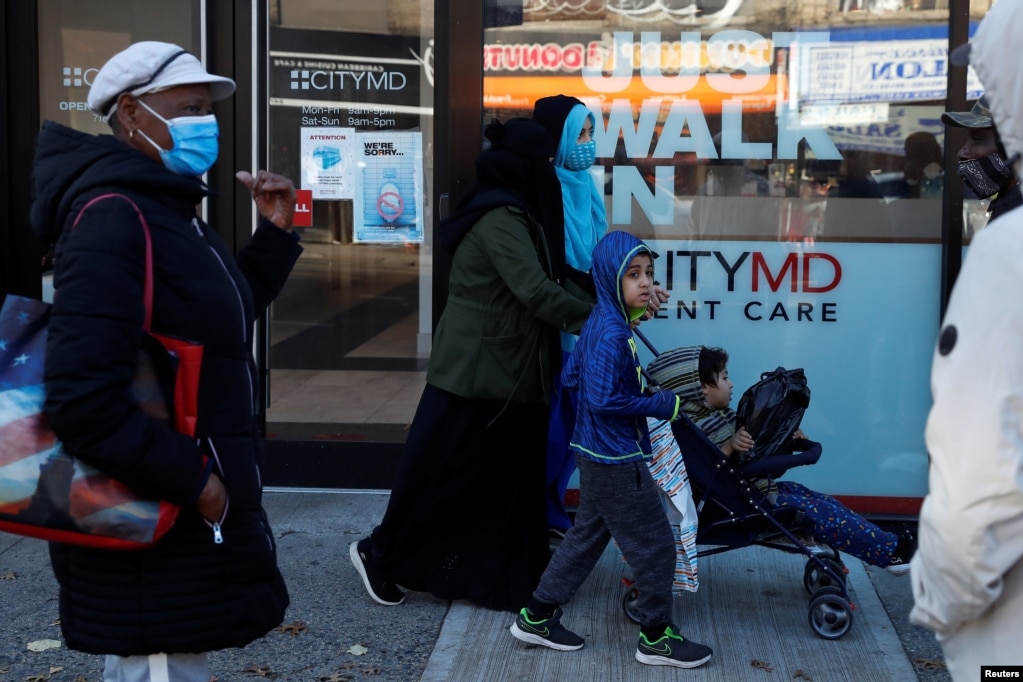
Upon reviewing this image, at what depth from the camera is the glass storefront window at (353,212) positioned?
20.7ft

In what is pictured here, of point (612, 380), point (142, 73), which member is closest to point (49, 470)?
point (142, 73)

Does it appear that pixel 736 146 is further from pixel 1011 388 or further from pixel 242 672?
pixel 1011 388

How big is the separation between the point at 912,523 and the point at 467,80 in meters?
3.10

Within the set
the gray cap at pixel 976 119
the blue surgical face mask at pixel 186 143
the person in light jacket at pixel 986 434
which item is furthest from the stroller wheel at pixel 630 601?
the person in light jacket at pixel 986 434

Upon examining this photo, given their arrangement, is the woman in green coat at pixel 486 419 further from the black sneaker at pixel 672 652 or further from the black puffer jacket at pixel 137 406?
the black puffer jacket at pixel 137 406

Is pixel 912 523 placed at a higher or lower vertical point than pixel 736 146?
lower

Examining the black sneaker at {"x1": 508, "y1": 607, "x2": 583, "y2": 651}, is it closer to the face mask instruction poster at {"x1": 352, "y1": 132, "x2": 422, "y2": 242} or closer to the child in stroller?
the child in stroller

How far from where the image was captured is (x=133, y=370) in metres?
2.63

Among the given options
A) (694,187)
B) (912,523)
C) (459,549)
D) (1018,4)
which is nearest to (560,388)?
(459,549)

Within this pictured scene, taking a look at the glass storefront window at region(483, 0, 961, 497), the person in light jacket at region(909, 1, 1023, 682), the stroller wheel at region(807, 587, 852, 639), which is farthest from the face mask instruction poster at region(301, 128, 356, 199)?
the person in light jacket at region(909, 1, 1023, 682)

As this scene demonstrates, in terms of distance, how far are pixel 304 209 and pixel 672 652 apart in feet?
10.4

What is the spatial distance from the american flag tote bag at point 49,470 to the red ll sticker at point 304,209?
3713 mm

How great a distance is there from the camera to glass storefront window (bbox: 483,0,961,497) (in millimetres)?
5949

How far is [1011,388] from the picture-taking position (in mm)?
1740
